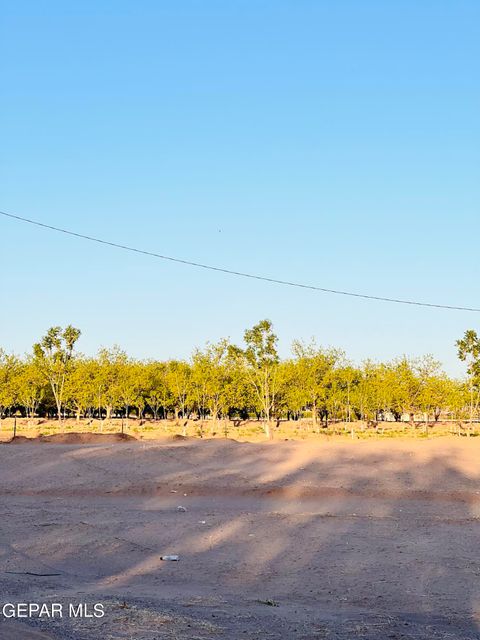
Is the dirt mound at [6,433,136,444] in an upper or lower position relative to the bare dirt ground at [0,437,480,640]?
upper

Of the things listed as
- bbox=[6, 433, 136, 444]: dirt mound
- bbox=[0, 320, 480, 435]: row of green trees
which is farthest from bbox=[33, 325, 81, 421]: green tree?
bbox=[6, 433, 136, 444]: dirt mound

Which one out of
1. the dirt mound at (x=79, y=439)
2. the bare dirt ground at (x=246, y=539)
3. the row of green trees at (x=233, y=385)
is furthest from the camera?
the row of green trees at (x=233, y=385)

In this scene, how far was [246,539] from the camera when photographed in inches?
567

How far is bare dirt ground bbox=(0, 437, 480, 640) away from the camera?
8672mm

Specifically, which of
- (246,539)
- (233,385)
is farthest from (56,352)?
(246,539)

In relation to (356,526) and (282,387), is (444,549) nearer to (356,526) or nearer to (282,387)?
(356,526)

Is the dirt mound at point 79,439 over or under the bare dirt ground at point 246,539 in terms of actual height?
over

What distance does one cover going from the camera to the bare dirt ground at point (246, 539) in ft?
28.5

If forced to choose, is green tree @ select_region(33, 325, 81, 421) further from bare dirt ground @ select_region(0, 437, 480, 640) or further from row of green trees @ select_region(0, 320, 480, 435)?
bare dirt ground @ select_region(0, 437, 480, 640)

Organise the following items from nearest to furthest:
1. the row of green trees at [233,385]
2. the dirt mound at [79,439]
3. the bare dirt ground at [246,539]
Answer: the bare dirt ground at [246,539]
the dirt mound at [79,439]
the row of green trees at [233,385]

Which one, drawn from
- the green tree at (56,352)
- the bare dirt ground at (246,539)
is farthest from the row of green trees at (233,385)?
the bare dirt ground at (246,539)

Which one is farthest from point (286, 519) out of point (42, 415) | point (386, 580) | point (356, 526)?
point (42, 415)

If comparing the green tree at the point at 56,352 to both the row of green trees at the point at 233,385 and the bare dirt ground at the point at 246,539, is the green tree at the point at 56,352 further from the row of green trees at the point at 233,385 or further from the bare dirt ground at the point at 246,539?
the bare dirt ground at the point at 246,539

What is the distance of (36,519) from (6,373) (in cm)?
6962
